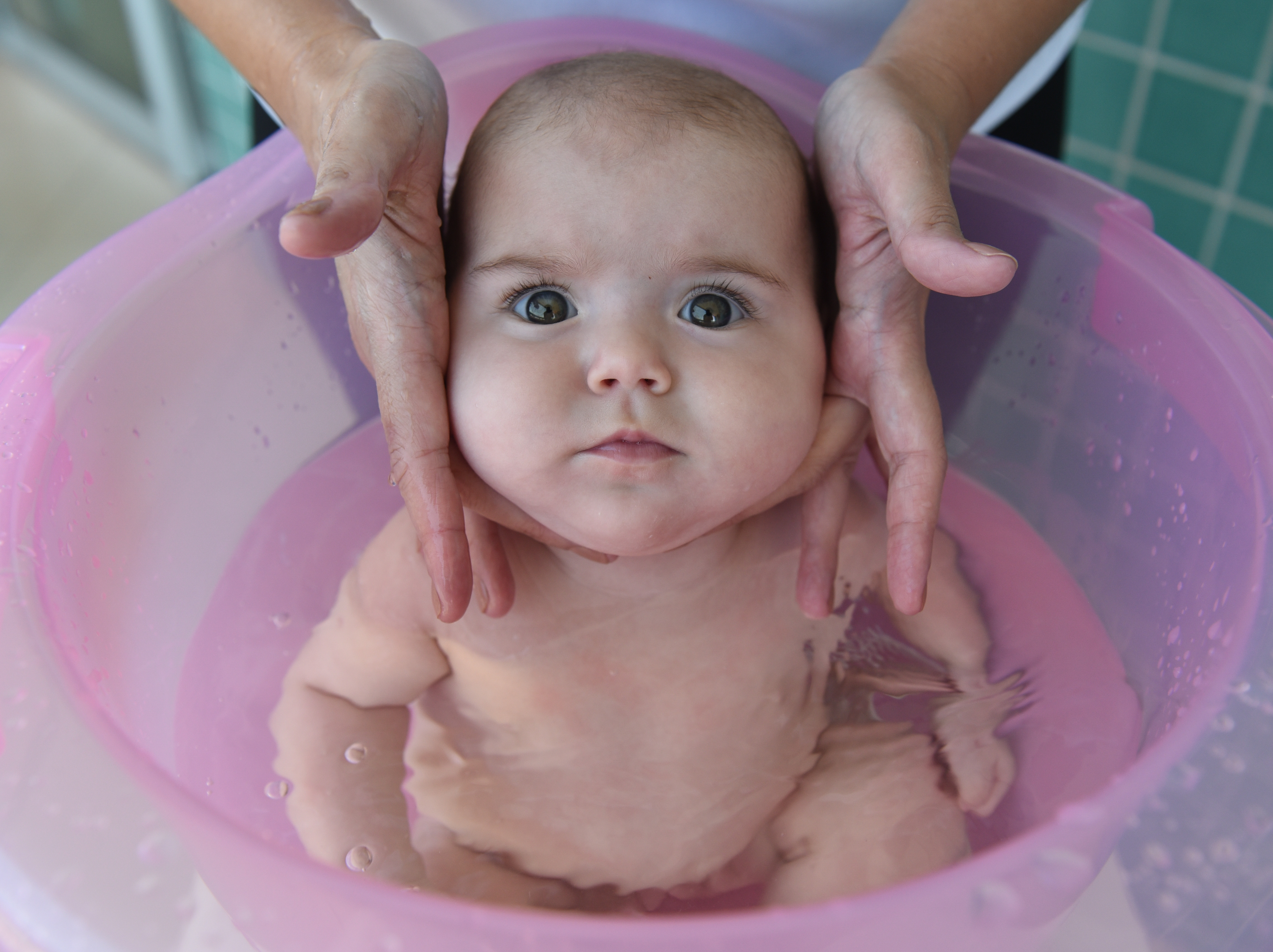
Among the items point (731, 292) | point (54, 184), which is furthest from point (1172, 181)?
point (54, 184)

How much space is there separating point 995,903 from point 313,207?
0.46 m

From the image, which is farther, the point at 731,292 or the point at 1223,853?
the point at 731,292

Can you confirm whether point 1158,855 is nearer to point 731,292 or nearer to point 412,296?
point 731,292

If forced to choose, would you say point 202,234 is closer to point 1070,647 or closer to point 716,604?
point 716,604

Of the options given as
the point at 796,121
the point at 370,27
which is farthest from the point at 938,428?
the point at 370,27

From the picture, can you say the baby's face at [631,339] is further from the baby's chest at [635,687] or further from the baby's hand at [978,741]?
the baby's hand at [978,741]

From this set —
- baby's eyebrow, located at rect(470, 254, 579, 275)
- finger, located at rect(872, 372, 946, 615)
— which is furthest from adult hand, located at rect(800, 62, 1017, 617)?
baby's eyebrow, located at rect(470, 254, 579, 275)

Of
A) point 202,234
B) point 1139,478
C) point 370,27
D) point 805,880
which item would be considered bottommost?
point 805,880

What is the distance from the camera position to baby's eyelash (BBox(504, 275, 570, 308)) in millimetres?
751

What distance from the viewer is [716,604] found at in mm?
915

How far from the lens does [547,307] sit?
2.47 ft

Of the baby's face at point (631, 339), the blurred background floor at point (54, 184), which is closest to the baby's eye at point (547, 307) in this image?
the baby's face at point (631, 339)

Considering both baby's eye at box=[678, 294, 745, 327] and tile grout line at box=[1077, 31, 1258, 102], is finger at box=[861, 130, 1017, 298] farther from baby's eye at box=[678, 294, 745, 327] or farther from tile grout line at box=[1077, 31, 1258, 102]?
tile grout line at box=[1077, 31, 1258, 102]

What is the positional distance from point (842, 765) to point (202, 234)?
0.67m
